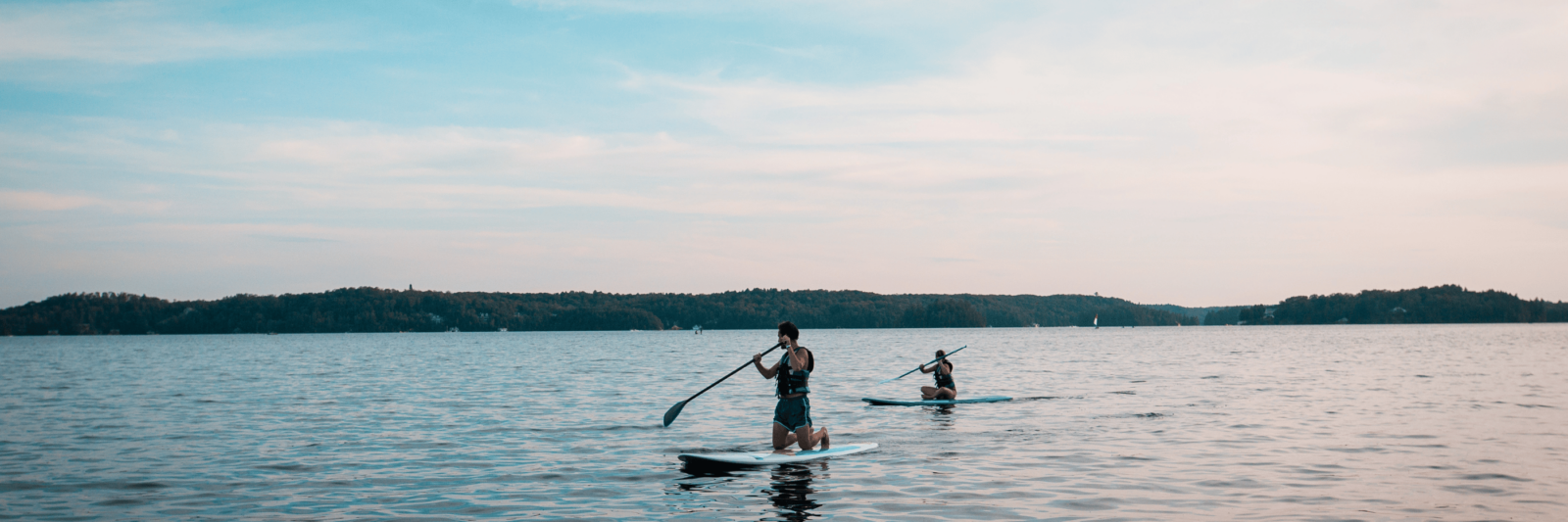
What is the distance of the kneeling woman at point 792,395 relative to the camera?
1429cm

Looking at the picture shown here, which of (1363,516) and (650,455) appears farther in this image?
(650,455)

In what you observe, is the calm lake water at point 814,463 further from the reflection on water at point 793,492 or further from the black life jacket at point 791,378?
the black life jacket at point 791,378

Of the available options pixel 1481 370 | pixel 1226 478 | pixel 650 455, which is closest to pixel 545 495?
pixel 650 455

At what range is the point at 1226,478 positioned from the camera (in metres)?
13.2

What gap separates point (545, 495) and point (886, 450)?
624 centimetres

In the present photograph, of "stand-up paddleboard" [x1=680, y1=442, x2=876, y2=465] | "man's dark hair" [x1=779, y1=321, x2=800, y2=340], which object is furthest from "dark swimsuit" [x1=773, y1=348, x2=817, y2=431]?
"stand-up paddleboard" [x1=680, y1=442, x2=876, y2=465]

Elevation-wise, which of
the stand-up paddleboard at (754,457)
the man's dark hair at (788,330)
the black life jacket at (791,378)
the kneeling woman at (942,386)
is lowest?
the stand-up paddleboard at (754,457)

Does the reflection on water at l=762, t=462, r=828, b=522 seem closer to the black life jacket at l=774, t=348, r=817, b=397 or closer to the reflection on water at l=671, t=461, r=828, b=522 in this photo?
the reflection on water at l=671, t=461, r=828, b=522

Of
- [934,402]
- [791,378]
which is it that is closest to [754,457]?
[791,378]

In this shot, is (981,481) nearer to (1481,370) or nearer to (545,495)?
(545,495)

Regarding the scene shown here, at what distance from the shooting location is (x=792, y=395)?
1473 centimetres

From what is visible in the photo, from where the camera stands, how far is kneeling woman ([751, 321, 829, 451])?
14289 mm

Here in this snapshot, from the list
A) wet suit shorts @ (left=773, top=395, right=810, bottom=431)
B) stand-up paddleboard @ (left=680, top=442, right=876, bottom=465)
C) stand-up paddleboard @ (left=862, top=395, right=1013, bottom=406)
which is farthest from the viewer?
stand-up paddleboard @ (left=862, top=395, right=1013, bottom=406)

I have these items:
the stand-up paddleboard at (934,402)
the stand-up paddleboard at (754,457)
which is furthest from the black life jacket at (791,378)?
the stand-up paddleboard at (934,402)
